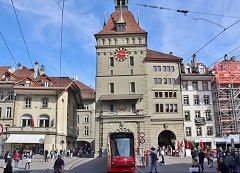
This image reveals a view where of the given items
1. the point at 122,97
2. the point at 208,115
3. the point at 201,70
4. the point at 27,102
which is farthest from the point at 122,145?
the point at 201,70

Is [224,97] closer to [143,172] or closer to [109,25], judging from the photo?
[109,25]

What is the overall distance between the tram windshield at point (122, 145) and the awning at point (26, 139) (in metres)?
21.6

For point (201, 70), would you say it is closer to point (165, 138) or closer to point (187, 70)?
point (187, 70)

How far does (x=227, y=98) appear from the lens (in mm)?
43156

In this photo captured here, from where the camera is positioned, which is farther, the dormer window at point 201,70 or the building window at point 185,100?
the dormer window at point 201,70

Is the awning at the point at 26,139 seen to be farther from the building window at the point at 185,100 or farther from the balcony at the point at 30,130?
the building window at the point at 185,100

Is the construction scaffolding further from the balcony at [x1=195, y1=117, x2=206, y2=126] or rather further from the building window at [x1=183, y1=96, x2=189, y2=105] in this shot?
the building window at [x1=183, y1=96, x2=189, y2=105]

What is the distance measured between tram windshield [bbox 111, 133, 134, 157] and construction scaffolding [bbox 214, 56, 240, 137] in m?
27.9

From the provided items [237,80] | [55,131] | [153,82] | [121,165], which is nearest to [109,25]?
[153,82]

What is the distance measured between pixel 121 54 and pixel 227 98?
19.2 meters

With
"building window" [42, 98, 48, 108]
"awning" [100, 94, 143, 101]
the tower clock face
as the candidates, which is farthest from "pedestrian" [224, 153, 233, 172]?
"building window" [42, 98, 48, 108]

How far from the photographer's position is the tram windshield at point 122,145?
18.7 m

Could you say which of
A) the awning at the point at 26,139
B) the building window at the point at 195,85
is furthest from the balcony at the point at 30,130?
the building window at the point at 195,85

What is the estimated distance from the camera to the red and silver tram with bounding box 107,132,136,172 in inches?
715
